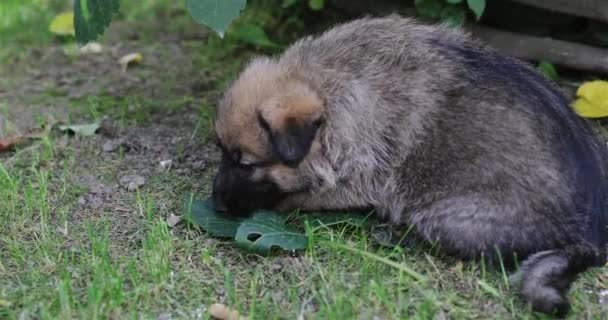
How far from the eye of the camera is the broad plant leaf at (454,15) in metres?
4.71

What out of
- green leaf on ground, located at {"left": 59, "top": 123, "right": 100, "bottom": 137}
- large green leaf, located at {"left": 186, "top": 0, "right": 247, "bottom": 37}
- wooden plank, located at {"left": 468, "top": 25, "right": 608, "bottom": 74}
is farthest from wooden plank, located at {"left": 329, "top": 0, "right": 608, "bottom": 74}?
green leaf on ground, located at {"left": 59, "top": 123, "right": 100, "bottom": 137}

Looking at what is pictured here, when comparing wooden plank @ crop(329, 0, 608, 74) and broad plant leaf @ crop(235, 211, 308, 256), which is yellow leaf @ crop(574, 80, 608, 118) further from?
broad plant leaf @ crop(235, 211, 308, 256)

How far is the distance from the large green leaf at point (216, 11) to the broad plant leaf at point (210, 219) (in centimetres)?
81

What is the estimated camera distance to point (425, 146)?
12.3 feet

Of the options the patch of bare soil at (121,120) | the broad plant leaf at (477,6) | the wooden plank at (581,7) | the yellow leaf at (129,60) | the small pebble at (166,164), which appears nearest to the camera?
the patch of bare soil at (121,120)

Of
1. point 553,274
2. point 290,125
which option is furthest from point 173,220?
point 553,274

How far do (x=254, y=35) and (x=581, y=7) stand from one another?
204 cm

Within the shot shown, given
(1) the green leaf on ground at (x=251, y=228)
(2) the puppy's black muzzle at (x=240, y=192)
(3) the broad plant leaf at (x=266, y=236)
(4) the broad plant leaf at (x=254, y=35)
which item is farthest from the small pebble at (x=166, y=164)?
(4) the broad plant leaf at (x=254, y=35)

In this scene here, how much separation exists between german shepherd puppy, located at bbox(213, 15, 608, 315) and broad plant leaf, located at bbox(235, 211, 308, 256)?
172mm

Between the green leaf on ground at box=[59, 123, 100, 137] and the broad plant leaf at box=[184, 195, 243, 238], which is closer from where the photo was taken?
the broad plant leaf at box=[184, 195, 243, 238]

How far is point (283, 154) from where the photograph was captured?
367cm

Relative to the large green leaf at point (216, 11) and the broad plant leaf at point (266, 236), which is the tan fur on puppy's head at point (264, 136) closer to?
the broad plant leaf at point (266, 236)

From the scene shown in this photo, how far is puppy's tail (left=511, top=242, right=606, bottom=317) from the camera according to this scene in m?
3.20

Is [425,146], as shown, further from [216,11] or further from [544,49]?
[544,49]
